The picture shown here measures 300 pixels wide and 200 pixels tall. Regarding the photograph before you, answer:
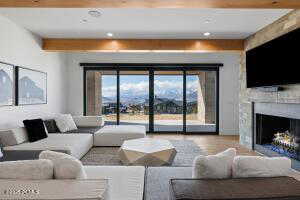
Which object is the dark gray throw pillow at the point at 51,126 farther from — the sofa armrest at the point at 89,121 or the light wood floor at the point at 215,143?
the light wood floor at the point at 215,143

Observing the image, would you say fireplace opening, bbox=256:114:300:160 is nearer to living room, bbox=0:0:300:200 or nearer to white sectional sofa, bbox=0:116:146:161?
living room, bbox=0:0:300:200

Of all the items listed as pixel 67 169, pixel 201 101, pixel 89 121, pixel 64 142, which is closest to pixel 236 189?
pixel 67 169

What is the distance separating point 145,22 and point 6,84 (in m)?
2.78

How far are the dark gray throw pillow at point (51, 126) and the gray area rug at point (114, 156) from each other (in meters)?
0.98

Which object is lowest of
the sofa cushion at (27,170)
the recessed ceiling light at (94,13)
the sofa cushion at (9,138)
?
the sofa cushion at (9,138)

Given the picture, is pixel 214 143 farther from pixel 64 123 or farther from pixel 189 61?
pixel 64 123

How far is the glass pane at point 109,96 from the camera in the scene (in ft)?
28.2

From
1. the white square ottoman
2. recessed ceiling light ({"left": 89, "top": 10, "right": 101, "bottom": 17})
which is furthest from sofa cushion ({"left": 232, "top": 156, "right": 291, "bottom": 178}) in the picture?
the white square ottoman

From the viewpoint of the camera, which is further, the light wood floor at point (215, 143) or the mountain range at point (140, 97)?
the mountain range at point (140, 97)

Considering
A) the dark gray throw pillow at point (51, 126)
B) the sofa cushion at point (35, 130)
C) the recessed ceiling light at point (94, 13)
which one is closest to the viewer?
the recessed ceiling light at point (94, 13)

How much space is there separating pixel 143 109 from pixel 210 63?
261cm

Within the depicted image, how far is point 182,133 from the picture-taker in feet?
27.7

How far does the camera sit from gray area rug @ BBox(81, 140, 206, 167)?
15.4ft

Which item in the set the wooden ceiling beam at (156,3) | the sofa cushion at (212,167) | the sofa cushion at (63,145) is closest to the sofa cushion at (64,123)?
the sofa cushion at (63,145)
